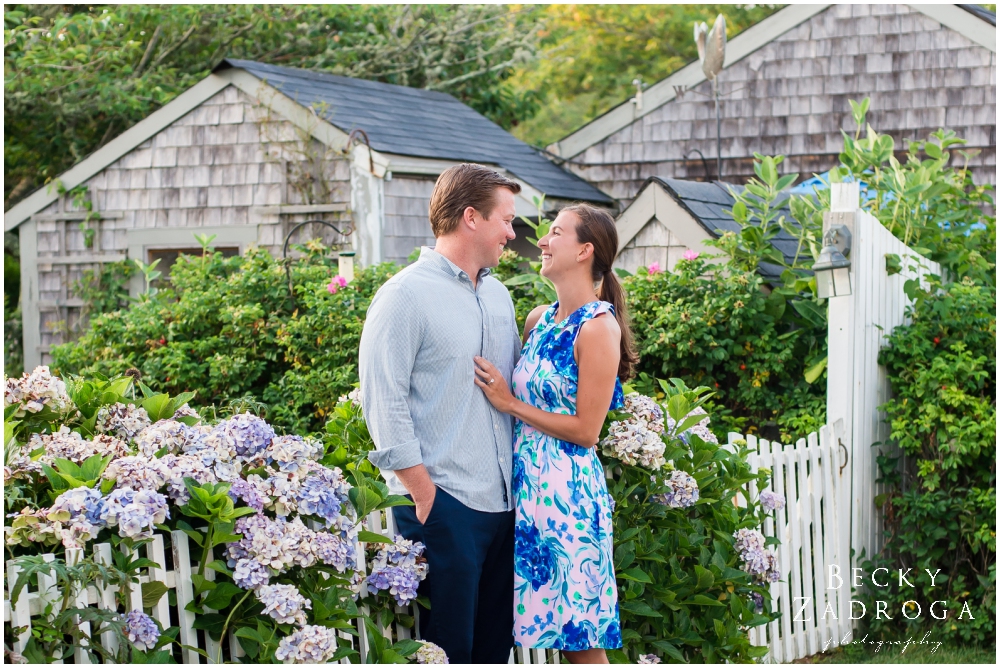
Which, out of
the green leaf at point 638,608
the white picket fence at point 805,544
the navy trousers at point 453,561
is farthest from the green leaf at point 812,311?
the navy trousers at point 453,561

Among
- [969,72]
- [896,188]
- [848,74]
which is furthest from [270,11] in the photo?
[896,188]

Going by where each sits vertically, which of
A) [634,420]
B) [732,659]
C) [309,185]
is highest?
[309,185]

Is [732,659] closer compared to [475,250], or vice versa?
[475,250]

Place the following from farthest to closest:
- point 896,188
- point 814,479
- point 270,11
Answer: point 270,11, point 896,188, point 814,479

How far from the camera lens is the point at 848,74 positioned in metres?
11.5

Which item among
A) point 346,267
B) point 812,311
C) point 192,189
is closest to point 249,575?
point 812,311

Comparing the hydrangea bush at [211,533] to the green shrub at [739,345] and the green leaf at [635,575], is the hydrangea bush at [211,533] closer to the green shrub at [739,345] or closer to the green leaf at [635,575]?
the green leaf at [635,575]

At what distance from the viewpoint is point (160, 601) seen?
235cm

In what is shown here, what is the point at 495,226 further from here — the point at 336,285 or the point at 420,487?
the point at 336,285

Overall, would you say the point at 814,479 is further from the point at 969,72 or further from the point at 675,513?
the point at 969,72

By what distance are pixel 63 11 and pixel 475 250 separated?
49.6 feet

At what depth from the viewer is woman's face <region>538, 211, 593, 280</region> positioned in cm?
307

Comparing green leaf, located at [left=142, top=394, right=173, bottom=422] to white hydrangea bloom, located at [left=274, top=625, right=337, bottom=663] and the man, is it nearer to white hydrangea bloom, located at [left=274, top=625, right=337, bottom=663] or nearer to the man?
the man

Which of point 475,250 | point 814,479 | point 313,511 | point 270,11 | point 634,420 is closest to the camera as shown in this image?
point 313,511
